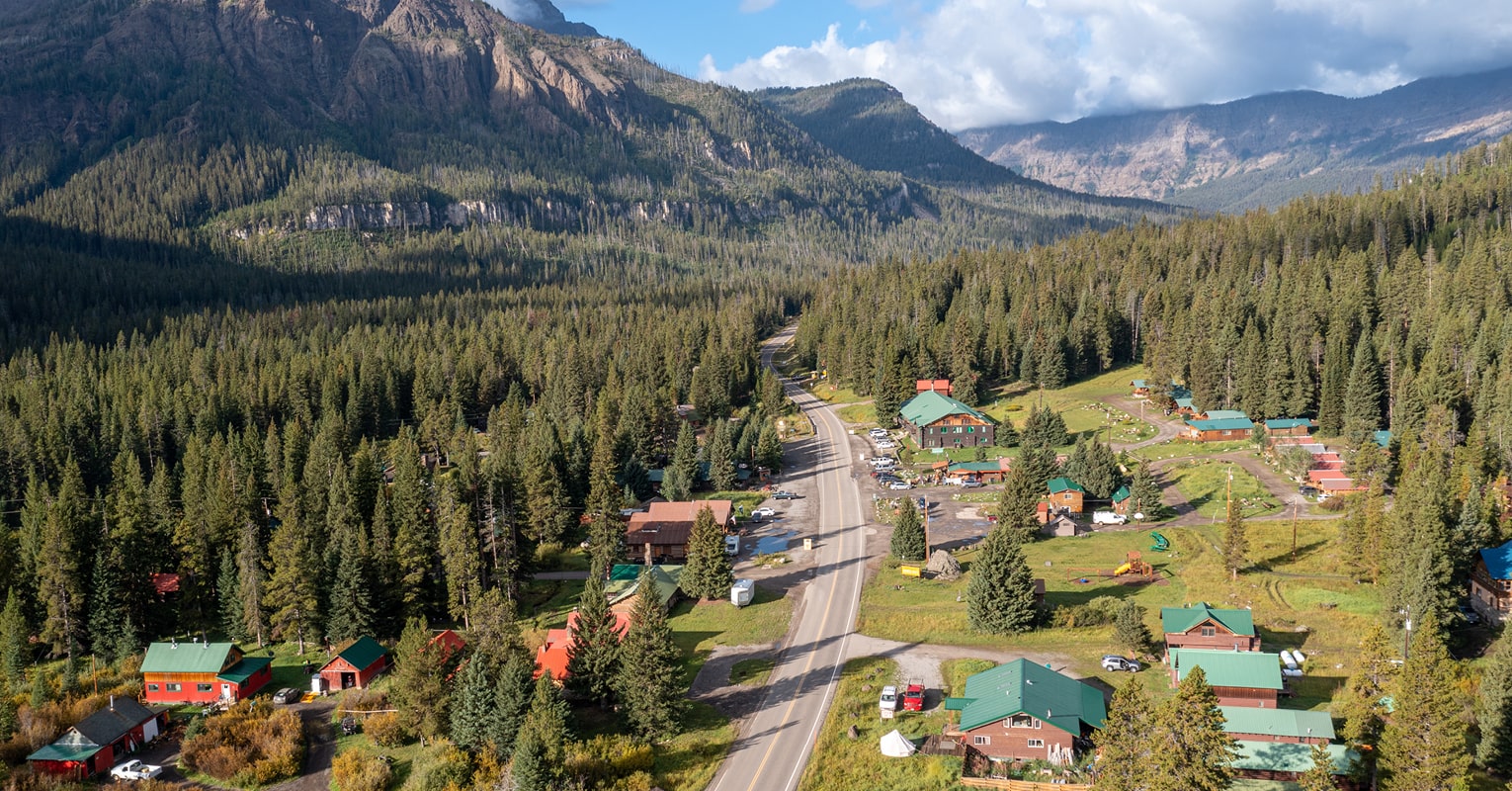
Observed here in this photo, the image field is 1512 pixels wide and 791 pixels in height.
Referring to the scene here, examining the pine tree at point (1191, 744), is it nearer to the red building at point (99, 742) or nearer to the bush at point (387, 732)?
the bush at point (387, 732)

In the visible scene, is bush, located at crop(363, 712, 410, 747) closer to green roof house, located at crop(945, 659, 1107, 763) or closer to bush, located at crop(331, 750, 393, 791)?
bush, located at crop(331, 750, 393, 791)

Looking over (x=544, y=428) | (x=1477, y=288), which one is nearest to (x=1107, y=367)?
(x=1477, y=288)

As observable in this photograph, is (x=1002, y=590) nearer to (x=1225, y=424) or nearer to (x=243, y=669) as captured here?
(x=243, y=669)

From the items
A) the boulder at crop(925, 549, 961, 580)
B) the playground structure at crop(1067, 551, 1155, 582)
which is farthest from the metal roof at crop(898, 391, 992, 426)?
the playground structure at crop(1067, 551, 1155, 582)

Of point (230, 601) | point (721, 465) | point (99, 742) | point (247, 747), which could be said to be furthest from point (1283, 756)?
point (230, 601)

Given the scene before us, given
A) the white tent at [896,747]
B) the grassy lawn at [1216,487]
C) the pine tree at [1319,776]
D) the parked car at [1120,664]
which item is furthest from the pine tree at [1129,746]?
the grassy lawn at [1216,487]

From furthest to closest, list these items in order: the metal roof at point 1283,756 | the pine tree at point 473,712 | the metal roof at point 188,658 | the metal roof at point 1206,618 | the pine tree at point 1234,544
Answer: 1. the pine tree at point 1234,544
2. the metal roof at point 188,658
3. the metal roof at point 1206,618
4. the pine tree at point 473,712
5. the metal roof at point 1283,756

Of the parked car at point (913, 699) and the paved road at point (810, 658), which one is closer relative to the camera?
the paved road at point (810, 658)
